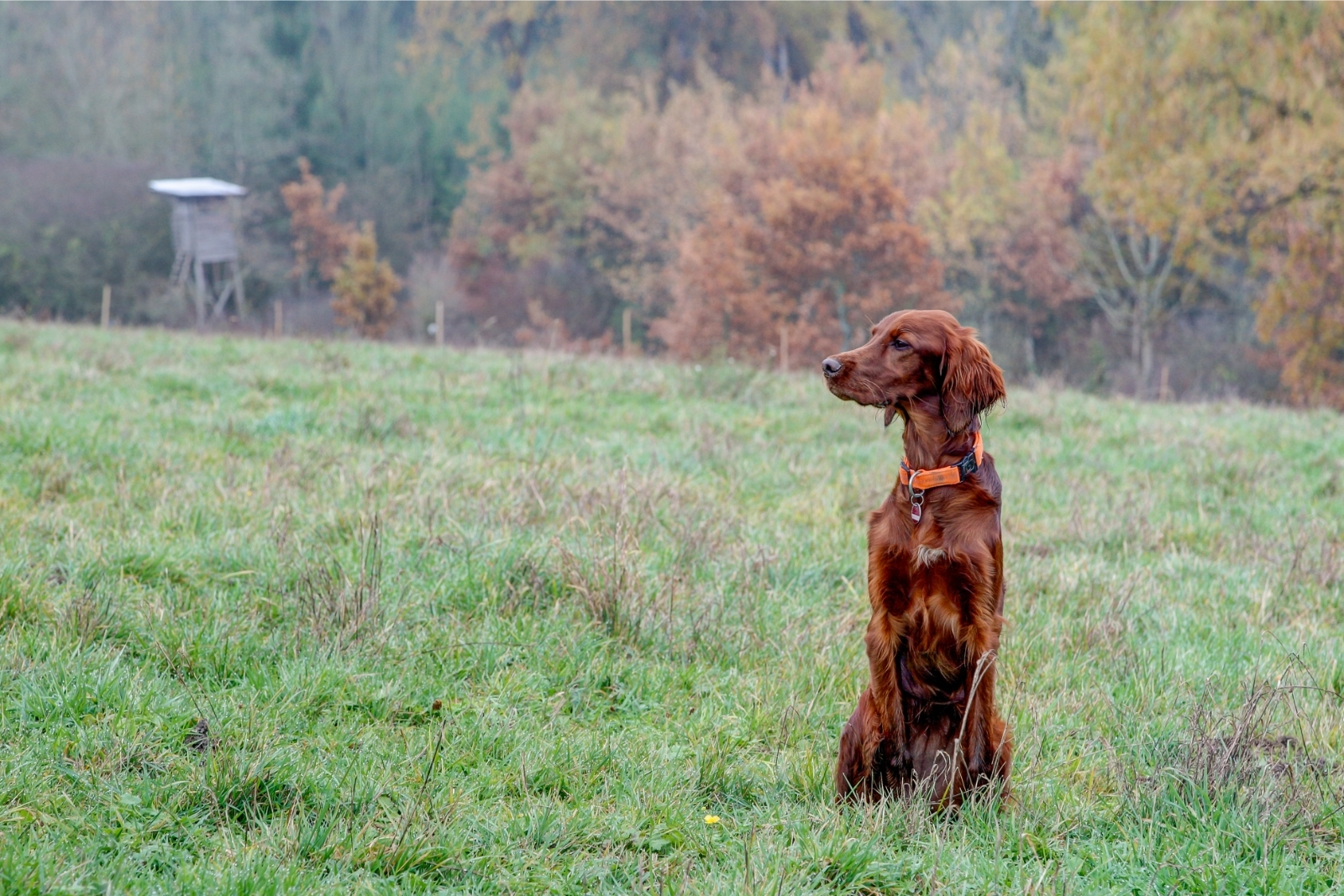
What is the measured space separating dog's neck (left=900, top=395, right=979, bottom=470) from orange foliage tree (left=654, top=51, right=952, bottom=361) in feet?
80.9

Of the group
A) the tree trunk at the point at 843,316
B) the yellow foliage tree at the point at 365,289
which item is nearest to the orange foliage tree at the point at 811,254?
the tree trunk at the point at 843,316

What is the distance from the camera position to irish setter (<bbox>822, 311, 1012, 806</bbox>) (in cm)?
294

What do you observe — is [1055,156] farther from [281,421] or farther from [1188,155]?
[281,421]

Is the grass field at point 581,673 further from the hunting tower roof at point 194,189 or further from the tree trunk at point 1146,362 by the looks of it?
the hunting tower roof at point 194,189

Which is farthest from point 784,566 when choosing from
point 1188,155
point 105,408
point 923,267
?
point 923,267

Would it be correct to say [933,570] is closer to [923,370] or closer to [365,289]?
[923,370]

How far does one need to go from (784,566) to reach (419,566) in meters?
1.77

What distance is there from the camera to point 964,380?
2.96m

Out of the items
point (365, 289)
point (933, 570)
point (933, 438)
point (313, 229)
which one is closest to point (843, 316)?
point (365, 289)

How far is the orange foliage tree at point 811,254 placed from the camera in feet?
94.9

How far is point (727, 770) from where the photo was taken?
335 centimetres

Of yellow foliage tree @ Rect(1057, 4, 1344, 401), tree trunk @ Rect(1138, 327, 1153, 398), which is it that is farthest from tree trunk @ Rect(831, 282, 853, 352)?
tree trunk @ Rect(1138, 327, 1153, 398)

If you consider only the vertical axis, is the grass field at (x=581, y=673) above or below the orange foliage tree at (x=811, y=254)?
below

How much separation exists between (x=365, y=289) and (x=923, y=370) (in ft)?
134
